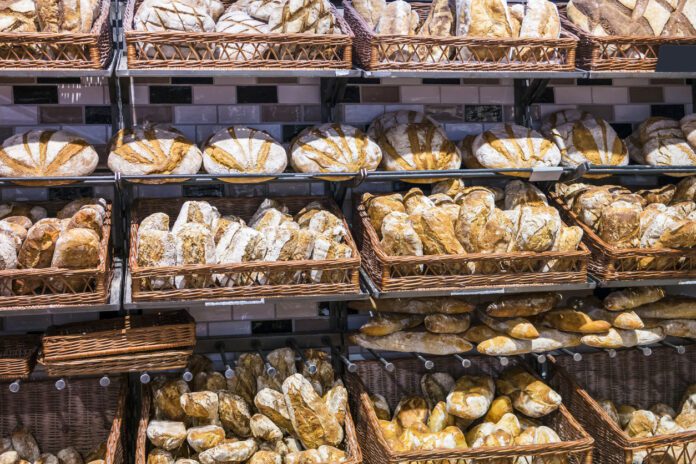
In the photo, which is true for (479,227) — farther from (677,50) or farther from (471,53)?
(677,50)

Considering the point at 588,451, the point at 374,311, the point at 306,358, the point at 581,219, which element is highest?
the point at 581,219

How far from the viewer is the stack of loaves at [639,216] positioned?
9.86 ft

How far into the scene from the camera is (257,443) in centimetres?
296

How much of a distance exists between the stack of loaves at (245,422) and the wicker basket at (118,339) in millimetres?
233

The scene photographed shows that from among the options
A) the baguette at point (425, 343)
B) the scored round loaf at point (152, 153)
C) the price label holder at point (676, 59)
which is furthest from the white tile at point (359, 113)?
the price label holder at point (676, 59)

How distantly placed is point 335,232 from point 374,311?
16.1 inches

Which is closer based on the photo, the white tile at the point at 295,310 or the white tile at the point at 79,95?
the white tile at the point at 79,95

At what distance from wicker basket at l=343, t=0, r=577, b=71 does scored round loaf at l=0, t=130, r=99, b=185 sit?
1107mm

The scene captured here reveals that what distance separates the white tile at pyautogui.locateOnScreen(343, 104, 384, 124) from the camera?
3.42 m

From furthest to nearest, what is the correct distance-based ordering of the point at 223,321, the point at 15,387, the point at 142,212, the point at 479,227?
the point at 223,321 < the point at 142,212 < the point at 479,227 < the point at 15,387

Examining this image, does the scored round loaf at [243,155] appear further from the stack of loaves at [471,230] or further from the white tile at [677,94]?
the white tile at [677,94]

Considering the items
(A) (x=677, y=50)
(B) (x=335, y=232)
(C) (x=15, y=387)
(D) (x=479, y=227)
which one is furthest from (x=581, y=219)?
(C) (x=15, y=387)

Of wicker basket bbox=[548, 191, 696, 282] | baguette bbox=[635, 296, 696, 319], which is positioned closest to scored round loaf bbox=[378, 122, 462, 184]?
wicker basket bbox=[548, 191, 696, 282]

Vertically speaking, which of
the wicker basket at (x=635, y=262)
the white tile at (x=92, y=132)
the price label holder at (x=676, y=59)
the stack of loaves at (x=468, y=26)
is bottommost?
the wicker basket at (x=635, y=262)
